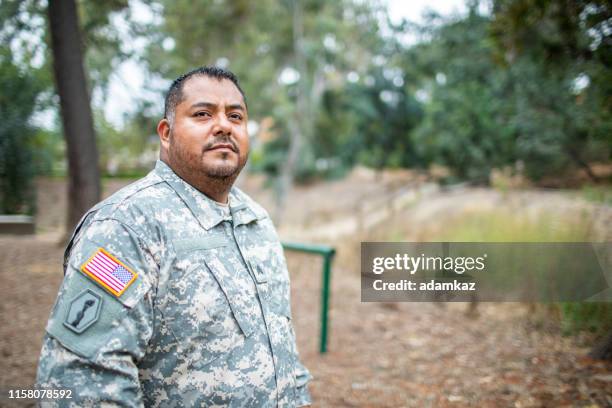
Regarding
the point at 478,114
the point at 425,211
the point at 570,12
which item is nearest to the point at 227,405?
the point at 570,12

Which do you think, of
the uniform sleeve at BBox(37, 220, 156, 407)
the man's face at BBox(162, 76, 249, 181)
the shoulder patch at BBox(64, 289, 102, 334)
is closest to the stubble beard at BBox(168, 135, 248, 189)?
the man's face at BBox(162, 76, 249, 181)

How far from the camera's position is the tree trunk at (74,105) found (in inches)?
202

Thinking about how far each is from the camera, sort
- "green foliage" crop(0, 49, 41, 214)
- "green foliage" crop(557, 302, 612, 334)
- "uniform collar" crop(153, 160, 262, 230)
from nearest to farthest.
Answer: "uniform collar" crop(153, 160, 262, 230)
"green foliage" crop(557, 302, 612, 334)
"green foliage" crop(0, 49, 41, 214)

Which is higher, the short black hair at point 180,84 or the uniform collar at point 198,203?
the short black hair at point 180,84

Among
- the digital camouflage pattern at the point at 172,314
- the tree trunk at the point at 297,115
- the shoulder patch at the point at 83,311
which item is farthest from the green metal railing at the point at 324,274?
the tree trunk at the point at 297,115

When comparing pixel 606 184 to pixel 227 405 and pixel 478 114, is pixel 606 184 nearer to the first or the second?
pixel 227 405

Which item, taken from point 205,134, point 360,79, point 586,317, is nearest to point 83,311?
point 205,134

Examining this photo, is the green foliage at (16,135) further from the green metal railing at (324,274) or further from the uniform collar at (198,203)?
the uniform collar at (198,203)

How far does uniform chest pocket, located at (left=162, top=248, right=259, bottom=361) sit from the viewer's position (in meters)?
1.55

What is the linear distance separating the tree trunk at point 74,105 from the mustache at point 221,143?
4486mm

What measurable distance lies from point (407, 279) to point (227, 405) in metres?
2.62

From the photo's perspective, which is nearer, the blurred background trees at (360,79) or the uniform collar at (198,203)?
the uniform collar at (198,203)

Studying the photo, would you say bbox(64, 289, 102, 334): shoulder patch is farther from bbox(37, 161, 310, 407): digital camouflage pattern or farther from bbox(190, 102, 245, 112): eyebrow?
bbox(190, 102, 245, 112): eyebrow

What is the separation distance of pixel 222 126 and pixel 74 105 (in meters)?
4.71
